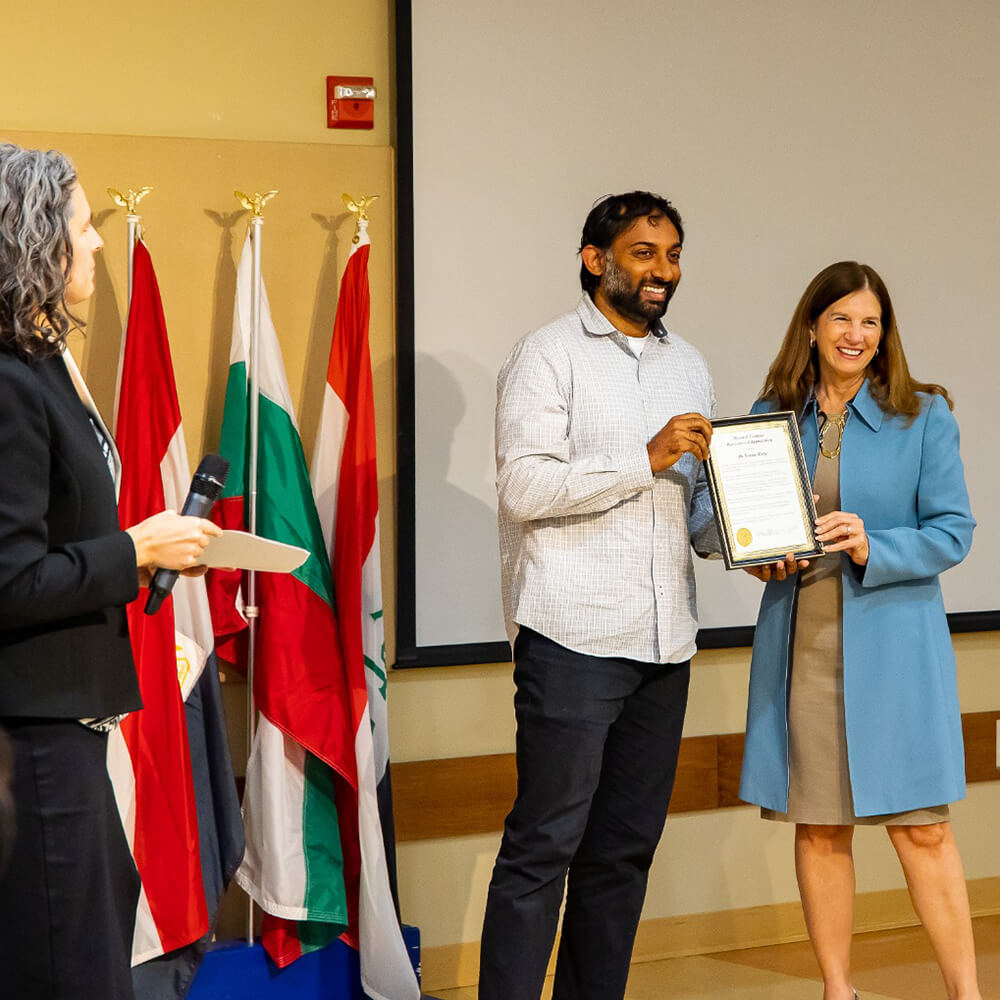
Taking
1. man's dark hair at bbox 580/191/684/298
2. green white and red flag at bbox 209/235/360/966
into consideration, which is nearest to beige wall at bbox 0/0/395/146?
green white and red flag at bbox 209/235/360/966

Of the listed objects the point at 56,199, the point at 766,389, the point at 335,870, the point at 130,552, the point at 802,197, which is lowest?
the point at 335,870

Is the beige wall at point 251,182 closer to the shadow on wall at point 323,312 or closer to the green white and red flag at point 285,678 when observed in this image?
the shadow on wall at point 323,312

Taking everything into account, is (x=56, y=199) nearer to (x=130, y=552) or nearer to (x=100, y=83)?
(x=130, y=552)

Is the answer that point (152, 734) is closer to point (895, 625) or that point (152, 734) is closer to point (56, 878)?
point (56, 878)

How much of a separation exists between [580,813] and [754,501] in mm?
700

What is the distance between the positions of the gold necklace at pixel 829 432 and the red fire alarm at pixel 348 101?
134cm

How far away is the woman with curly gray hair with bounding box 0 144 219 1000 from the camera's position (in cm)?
157

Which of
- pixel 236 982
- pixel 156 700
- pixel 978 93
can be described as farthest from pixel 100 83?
pixel 978 93

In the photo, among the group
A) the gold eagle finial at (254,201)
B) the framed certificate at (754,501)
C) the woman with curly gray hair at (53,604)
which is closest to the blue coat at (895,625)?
the framed certificate at (754,501)

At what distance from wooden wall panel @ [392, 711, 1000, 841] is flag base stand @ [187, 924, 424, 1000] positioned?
0.37 metres

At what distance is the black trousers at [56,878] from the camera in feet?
5.23

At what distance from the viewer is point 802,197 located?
356cm

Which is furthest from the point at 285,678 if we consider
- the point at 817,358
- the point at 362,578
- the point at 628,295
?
the point at 817,358

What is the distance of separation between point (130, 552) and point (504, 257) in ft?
6.06
